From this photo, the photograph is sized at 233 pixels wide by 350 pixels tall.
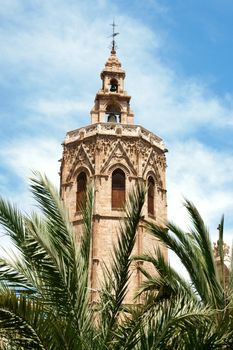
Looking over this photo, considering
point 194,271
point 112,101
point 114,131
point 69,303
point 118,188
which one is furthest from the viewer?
point 112,101

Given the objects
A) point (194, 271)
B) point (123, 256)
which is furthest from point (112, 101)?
point (123, 256)

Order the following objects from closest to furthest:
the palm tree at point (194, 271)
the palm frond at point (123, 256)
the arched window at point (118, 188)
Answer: the palm frond at point (123, 256), the palm tree at point (194, 271), the arched window at point (118, 188)

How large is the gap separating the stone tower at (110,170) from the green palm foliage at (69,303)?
16.7 m

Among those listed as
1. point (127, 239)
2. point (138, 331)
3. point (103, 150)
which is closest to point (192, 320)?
point (138, 331)

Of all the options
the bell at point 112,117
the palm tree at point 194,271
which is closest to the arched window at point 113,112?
the bell at point 112,117

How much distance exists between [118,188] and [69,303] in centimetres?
1886

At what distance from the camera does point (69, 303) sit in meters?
6.82

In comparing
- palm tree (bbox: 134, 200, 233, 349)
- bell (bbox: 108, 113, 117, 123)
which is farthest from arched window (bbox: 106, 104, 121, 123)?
palm tree (bbox: 134, 200, 233, 349)

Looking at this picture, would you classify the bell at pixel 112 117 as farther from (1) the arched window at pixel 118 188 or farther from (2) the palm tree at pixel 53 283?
(2) the palm tree at pixel 53 283

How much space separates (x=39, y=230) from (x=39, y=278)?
25.9 inches

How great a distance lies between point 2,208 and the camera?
7.36 m

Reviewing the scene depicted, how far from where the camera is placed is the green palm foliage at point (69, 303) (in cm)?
625

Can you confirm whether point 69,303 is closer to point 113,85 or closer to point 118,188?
point 118,188

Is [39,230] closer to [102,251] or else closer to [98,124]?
[102,251]
